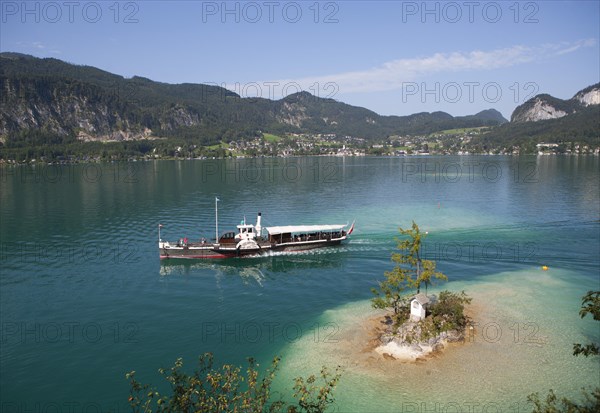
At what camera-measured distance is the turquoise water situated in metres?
32.4

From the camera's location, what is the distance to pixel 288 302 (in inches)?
1941

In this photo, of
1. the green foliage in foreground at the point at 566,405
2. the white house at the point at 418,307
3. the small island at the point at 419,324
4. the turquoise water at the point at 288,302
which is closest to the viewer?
the green foliage in foreground at the point at 566,405

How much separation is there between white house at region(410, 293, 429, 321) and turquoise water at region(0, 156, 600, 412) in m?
4.31

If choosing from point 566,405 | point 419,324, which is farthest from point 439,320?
point 566,405

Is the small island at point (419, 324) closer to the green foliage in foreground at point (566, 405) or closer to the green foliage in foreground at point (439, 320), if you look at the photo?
the green foliage in foreground at point (439, 320)

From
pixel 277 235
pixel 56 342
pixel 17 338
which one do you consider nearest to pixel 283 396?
pixel 56 342

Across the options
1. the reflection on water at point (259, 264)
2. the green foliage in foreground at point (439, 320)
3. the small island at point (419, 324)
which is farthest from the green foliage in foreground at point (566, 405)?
the reflection on water at point (259, 264)

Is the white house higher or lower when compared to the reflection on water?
higher

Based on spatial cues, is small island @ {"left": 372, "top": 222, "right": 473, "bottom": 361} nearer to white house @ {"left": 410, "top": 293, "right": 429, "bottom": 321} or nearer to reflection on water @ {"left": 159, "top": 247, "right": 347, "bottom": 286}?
white house @ {"left": 410, "top": 293, "right": 429, "bottom": 321}

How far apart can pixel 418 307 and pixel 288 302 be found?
16343 millimetres

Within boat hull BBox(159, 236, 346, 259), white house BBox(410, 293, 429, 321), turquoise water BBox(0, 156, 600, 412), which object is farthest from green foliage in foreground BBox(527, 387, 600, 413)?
boat hull BBox(159, 236, 346, 259)

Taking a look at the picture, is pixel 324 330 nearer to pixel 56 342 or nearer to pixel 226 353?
pixel 226 353

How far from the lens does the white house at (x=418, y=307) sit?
38.5 metres

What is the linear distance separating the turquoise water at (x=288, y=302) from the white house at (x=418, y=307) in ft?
14.1
